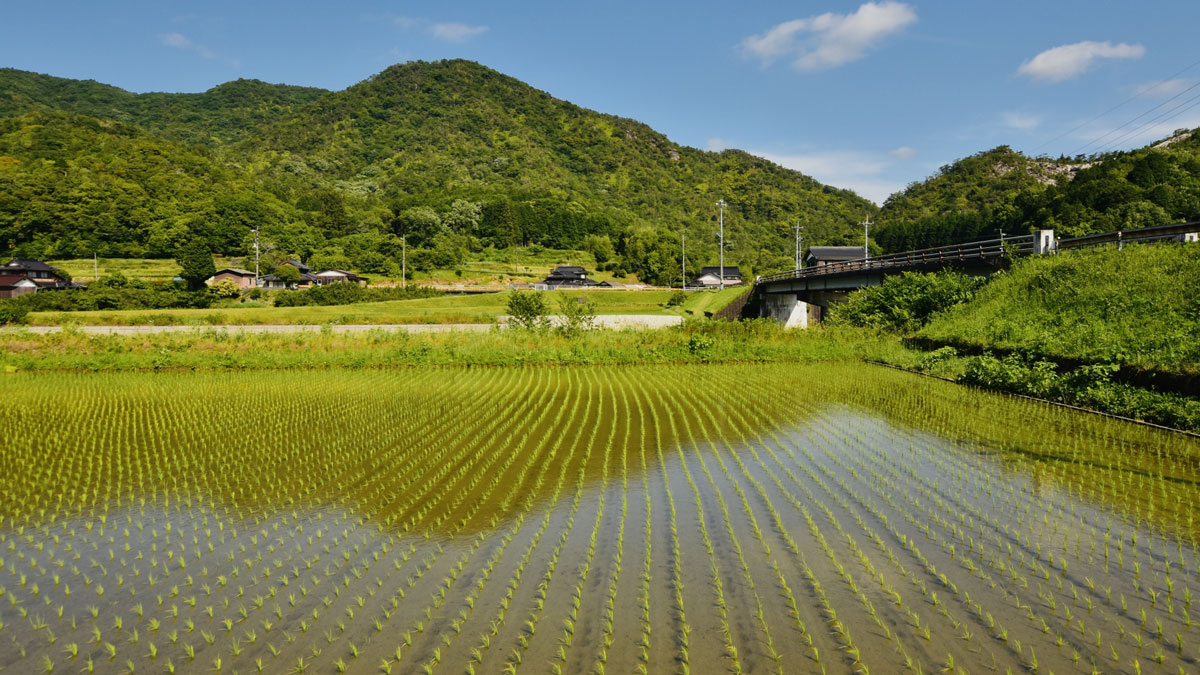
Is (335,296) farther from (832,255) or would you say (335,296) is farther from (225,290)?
(832,255)

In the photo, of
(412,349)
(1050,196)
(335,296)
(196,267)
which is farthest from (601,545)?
(1050,196)

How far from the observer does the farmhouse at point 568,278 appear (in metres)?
73.5

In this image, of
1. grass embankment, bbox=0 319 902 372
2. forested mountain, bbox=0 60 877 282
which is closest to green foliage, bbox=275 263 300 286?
forested mountain, bbox=0 60 877 282

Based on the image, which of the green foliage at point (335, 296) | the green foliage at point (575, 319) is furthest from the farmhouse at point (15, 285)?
the green foliage at point (575, 319)

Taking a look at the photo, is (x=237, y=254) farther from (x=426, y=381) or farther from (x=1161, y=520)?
(x=1161, y=520)

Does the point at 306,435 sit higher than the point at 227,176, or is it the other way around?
the point at 227,176

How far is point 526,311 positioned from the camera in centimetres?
2834

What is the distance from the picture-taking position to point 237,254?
3145 inches

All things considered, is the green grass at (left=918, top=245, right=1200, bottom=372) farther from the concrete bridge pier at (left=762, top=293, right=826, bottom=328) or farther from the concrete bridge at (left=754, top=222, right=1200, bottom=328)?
the concrete bridge pier at (left=762, top=293, right=826, bottom=328)

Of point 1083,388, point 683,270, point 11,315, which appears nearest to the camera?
point 1083,388

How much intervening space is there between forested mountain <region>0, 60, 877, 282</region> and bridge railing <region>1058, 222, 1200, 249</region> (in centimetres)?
6333

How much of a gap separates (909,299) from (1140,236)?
7532mm

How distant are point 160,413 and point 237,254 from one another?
252 feet

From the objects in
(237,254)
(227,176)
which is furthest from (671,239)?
(227,176)
